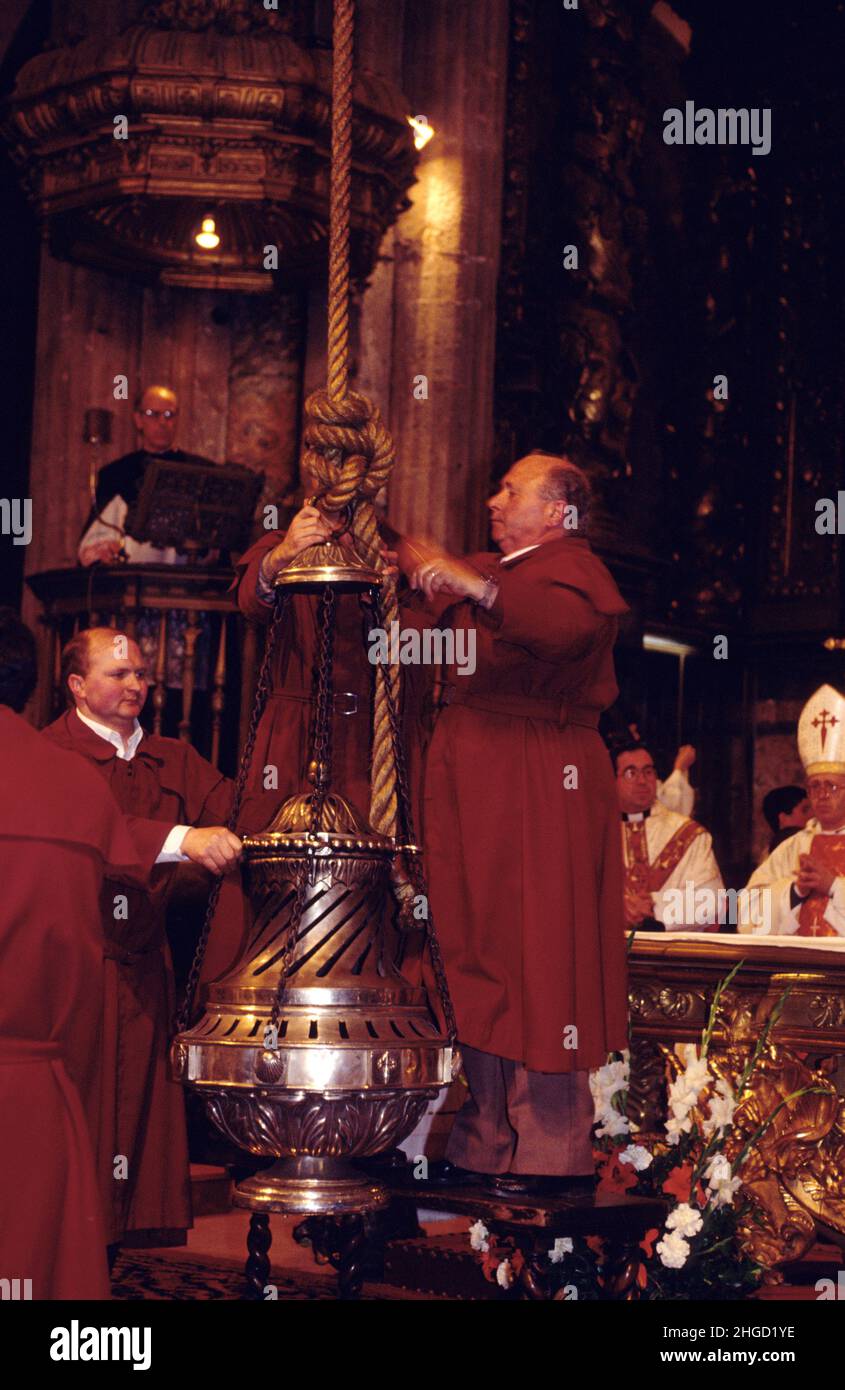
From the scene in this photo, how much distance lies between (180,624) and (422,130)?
283 cm

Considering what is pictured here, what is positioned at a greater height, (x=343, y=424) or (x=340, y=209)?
(x=340, y=209)

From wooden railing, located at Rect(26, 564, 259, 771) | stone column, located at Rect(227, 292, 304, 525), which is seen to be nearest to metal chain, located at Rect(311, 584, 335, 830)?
wooden railing, located at Rect(26, 564, 259, 771)

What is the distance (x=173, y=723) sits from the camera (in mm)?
9016

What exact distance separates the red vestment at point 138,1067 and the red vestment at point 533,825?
0.94 m

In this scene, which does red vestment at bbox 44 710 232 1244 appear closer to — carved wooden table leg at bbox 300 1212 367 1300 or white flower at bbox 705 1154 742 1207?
carved wooden table leg at bbox 300 1212 367 1300

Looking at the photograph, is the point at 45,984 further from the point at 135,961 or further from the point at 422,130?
the point at 422,130

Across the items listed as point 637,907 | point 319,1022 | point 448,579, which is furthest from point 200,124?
point 319,1022

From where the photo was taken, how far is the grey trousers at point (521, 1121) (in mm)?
4809

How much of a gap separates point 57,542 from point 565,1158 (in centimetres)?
566

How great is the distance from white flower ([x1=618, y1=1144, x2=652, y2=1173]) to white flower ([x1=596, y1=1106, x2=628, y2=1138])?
3.9 inches

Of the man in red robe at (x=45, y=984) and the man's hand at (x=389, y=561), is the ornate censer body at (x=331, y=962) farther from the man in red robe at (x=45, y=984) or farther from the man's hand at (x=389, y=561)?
the man in red robe at (x=45, y=984)

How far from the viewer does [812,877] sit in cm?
692

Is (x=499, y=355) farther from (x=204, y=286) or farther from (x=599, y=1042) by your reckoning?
(x=599, y=1042)

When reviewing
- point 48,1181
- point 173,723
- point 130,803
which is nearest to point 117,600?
point 173,723
